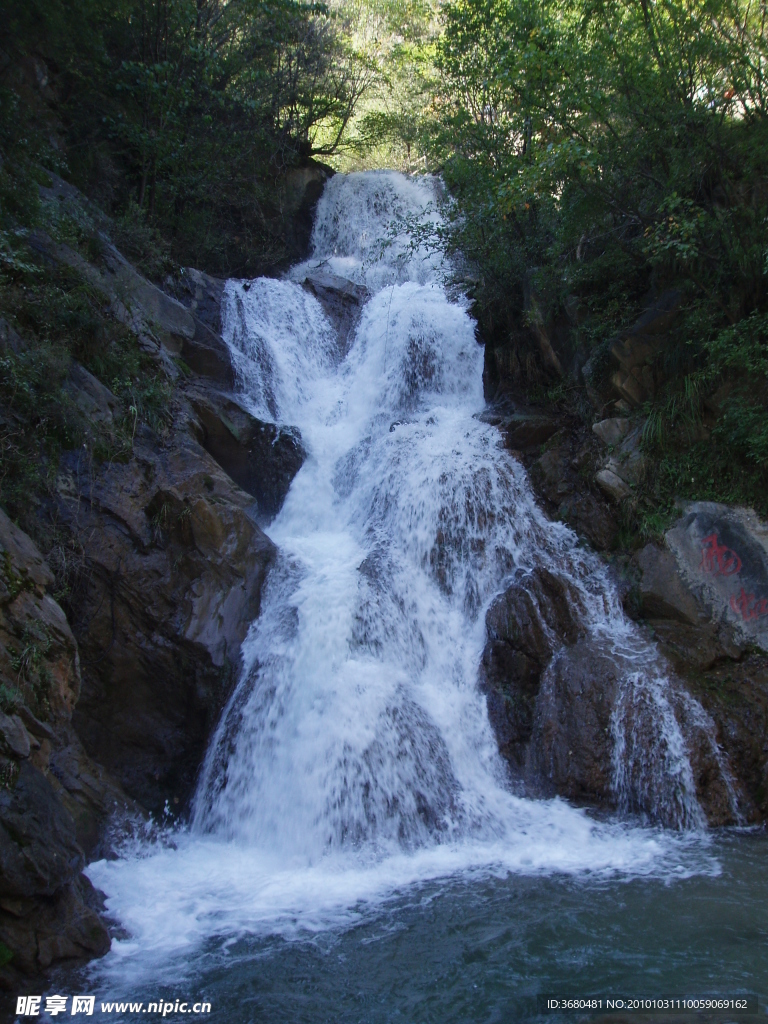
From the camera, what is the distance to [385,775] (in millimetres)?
7762

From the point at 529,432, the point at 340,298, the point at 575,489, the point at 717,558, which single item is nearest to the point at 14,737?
the point at 717,558

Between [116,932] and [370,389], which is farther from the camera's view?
[370,389]

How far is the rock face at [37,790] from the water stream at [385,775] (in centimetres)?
45

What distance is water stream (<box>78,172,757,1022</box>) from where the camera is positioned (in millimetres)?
5379

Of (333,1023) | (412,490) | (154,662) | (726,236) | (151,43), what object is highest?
(151,43)

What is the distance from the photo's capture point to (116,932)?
18.3ft

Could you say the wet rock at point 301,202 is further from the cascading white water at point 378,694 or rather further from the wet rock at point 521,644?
the wet rock at point 521,644

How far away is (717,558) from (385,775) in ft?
16.9

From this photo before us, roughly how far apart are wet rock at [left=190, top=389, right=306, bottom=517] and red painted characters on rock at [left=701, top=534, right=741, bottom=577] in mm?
6639

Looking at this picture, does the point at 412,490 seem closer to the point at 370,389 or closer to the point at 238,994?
the point at 370,389

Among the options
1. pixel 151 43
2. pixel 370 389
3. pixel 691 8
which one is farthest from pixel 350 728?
pixel 151 43

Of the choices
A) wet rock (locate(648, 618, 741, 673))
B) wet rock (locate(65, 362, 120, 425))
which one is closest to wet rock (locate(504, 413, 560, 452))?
wet rock (locate(648, 618, 741, 673))

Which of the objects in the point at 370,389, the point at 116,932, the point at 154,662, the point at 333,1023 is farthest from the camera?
the point at 370,389

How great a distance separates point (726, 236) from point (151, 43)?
12720 mm
